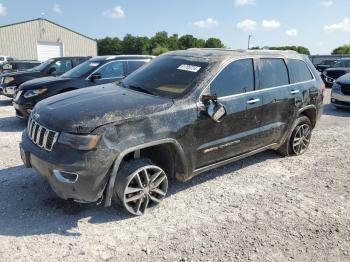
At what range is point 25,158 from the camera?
3924 millimetres

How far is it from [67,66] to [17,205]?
8216 mm

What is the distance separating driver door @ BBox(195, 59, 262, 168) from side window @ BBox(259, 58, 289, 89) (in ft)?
0.74

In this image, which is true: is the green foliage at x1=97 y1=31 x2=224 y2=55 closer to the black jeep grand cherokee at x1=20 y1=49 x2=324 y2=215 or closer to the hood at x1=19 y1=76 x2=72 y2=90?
the hood at x1=19 y1=76 x2=72 y2=90

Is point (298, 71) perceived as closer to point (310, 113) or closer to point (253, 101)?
point (310, 113)

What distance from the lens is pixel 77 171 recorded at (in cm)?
338

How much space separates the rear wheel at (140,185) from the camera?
373 centimetres

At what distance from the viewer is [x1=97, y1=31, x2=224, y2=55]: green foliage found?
3356 inches

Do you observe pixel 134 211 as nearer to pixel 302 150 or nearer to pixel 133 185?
pixel 133 185

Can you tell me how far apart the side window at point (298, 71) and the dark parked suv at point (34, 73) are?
775cm

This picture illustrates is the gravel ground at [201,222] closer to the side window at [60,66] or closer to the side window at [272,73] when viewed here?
the side window at [272,73]

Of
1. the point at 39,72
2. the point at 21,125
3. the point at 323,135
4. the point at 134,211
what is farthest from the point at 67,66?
the point at 134,211

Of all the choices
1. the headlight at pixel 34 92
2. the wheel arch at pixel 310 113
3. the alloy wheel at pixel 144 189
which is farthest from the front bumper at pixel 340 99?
the alloy wheel at pixel 144 189

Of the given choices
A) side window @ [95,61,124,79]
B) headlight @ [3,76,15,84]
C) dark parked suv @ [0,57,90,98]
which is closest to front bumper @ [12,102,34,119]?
side window @ [95,61,124,79]

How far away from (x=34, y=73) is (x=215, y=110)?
323 inches
